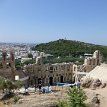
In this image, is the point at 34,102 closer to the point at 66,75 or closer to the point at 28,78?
the point at 28,78

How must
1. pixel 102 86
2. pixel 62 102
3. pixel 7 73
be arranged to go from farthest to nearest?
pixel 7 73
pixel 102 86
pixel 62 102

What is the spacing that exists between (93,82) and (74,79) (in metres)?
14.3

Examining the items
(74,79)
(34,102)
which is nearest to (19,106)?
(34,102)

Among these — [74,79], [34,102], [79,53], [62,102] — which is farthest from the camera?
[79,53]

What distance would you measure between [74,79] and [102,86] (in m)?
14.9

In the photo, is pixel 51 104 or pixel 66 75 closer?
pixel 51 104

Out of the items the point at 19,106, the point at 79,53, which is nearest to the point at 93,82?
the point at 19,106

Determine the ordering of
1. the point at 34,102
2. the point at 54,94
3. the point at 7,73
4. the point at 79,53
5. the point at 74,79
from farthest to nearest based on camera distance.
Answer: the point at 79,53, the point at 74,79, the point at 7,73, the point at 54,94, the point at 34,102

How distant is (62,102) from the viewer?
29.5 meters

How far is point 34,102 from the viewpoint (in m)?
31.4

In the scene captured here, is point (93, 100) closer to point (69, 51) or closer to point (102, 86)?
point (102, 86)

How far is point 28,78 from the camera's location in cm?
4734

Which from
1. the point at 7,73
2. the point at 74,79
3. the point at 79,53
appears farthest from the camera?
the point at 79,53

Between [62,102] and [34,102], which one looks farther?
[34,102]
